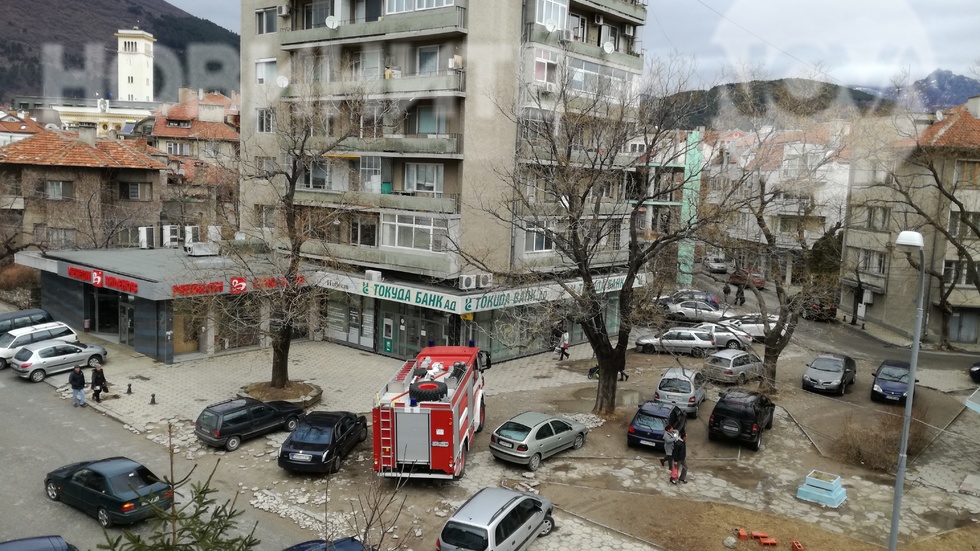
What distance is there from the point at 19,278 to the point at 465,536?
36.4m

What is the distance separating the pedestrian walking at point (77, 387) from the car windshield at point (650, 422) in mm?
17707

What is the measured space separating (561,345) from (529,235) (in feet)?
17.6

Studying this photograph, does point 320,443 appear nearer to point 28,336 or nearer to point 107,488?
point 107,488

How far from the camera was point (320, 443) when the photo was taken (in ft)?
60.0

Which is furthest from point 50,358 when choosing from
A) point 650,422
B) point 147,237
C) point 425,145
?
point 650,422

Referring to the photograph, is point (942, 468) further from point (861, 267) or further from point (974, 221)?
point (861, 267)

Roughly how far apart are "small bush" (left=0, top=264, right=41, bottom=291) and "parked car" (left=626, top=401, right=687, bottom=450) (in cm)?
3361

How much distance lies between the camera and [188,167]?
59.1 meters

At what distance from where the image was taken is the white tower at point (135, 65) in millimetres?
100625

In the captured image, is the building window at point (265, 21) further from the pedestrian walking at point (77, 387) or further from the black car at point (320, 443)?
the black car at point (320, 443)

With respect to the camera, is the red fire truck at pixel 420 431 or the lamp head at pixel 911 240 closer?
the lamp head at pixel 911 240

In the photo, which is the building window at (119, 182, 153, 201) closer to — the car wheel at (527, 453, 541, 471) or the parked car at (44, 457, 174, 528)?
the parked car at (44, 457, 174, 528)

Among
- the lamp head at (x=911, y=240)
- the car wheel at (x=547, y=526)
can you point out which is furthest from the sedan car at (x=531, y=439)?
the lamp head at (x=911, y=240)

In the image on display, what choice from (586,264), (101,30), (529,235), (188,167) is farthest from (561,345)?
(101,30)
